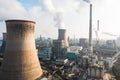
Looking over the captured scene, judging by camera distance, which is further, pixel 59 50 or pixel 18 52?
pixel 59 50

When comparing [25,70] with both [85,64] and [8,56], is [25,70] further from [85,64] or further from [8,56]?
[85,64]

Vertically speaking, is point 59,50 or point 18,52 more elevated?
point 18,52

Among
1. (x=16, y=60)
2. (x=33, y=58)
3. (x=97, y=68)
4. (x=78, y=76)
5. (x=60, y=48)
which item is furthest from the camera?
(x=60, y=48)

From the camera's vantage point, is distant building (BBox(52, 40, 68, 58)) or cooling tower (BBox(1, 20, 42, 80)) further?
distant building (BBox(52, 40, 68, 58))

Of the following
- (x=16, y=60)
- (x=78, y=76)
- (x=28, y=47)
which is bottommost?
(x=78, y=76)

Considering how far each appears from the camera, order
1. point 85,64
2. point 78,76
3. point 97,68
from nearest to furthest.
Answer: point 97,68 < point 78,76 < point 85,64

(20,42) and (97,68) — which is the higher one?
(20,42)

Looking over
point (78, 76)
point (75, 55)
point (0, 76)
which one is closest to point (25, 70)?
point (0, 76)

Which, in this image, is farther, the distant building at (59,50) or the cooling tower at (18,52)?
the distant building at (59,50)
